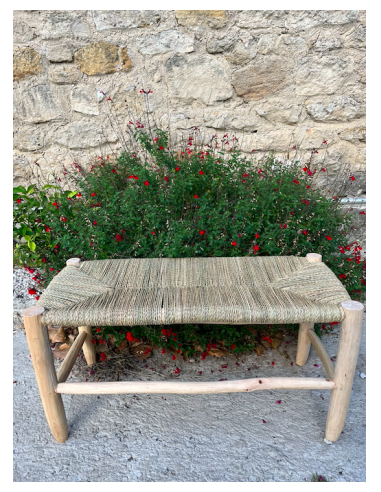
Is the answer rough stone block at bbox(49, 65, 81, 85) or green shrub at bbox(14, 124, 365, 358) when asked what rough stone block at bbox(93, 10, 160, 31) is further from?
green shrub at bbox(14, 124, 365, 358)

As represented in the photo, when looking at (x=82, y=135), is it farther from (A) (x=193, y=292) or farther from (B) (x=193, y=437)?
(B) (x=193, y=437)

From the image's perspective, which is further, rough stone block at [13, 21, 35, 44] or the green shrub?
rough stone block at [13, 21, 35, 44]

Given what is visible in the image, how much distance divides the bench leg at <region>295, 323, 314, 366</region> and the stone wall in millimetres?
1230

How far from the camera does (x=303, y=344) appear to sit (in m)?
1.70

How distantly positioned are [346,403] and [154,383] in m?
0.71

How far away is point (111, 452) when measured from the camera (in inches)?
53.3

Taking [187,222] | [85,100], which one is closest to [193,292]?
[187,222]

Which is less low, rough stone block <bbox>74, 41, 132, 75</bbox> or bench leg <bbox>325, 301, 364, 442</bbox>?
rough stone block <bbox>74, 41, 132, 75</bbox>

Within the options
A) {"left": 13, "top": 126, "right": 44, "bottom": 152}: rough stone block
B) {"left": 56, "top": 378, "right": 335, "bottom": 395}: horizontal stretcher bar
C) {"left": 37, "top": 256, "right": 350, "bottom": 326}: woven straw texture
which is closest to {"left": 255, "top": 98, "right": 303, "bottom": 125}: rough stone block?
{"left": 37, "top": 256, "right": 350, "bottom": 326}: woven straw texture

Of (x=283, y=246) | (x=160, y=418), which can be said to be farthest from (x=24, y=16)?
(x=160, y=418)

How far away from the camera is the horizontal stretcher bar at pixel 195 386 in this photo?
127cm

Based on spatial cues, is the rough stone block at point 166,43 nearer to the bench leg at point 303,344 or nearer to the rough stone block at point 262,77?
the rough stone block at point 262,77

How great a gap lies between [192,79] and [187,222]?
3.31ft

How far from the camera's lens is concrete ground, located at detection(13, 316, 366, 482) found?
1277 millimetres
